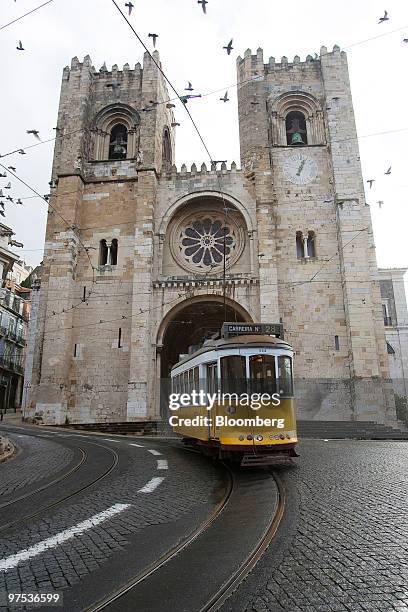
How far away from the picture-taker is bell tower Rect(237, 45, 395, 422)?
61.6 feet

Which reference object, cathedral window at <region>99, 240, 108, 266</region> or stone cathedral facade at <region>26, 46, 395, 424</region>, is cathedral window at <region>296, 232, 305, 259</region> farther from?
cathedral window at <region>99, 240, 108, 266</region>

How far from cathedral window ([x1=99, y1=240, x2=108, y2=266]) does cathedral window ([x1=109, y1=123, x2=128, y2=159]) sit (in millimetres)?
5238

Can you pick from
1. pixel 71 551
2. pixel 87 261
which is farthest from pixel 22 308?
pixel 71 551

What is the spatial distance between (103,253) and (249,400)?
16484 millimetres

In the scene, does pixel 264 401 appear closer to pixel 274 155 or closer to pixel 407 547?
pixel 407 547

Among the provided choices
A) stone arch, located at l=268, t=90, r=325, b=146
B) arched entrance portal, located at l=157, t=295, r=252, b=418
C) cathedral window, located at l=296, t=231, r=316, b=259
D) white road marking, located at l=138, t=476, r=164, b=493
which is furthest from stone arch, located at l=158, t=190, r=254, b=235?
white road marking, located at l=138, t=476, r=164, b=493

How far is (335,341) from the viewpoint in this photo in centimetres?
1950

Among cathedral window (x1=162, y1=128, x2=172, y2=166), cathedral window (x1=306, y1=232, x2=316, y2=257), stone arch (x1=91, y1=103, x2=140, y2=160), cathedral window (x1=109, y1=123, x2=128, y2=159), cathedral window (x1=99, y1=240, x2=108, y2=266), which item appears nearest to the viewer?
cathedral window (x1=306, y1=232, x2=316, y2=257)

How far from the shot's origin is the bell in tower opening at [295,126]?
76.4ft

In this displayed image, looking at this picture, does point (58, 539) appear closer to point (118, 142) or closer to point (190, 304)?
point (190, 304)

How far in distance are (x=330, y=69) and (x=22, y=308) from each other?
30.3 m

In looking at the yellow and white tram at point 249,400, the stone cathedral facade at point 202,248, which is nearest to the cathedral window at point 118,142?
the stone cathedral facade at point 202,248

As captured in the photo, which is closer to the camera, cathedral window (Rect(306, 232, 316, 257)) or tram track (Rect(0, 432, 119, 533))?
tram track (Rect(0, 432, 119, 533))

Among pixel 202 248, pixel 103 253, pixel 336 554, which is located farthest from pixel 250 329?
pixel 103 253
